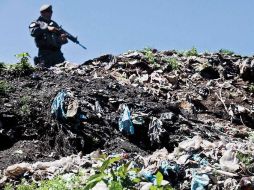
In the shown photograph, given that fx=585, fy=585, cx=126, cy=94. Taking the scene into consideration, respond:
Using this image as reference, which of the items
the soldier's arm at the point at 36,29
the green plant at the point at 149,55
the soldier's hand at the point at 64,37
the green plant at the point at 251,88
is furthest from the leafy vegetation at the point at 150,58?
the soldier's arm at the point at 36,29

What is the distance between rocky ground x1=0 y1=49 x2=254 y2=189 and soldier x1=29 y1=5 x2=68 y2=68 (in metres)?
0.62

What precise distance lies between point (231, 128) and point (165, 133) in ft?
5.51

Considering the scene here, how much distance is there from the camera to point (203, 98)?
10.3 metres

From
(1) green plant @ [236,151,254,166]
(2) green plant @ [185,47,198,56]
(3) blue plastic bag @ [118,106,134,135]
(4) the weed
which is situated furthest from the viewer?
(2) green plant @ [185,47,198,56]

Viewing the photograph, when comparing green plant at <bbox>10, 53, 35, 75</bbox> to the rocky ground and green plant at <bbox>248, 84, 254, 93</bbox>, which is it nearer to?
the rocky ground

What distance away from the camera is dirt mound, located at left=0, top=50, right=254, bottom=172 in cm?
782

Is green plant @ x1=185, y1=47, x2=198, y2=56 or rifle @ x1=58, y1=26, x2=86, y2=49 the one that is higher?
rifle @ x1=58, y1=26, x2=86, y2=49

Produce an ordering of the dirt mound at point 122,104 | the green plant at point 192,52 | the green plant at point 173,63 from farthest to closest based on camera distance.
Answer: the green plant at point 192,52 → the green plant at point 173,63 → the dirt mound at point 122,104

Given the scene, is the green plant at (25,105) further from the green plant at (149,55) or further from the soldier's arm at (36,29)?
the green plant at (149,55)

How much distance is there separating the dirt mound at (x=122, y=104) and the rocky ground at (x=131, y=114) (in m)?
0.01

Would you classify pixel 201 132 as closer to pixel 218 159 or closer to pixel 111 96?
pixel 111 96

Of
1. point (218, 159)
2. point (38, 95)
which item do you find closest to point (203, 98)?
point (38, 95)

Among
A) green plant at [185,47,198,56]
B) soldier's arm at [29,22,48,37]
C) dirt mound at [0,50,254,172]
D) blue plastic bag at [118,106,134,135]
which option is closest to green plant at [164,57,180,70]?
dirt mound at [0,50,254,172]

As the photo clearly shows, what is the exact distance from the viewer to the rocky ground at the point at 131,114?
7.06 metres
